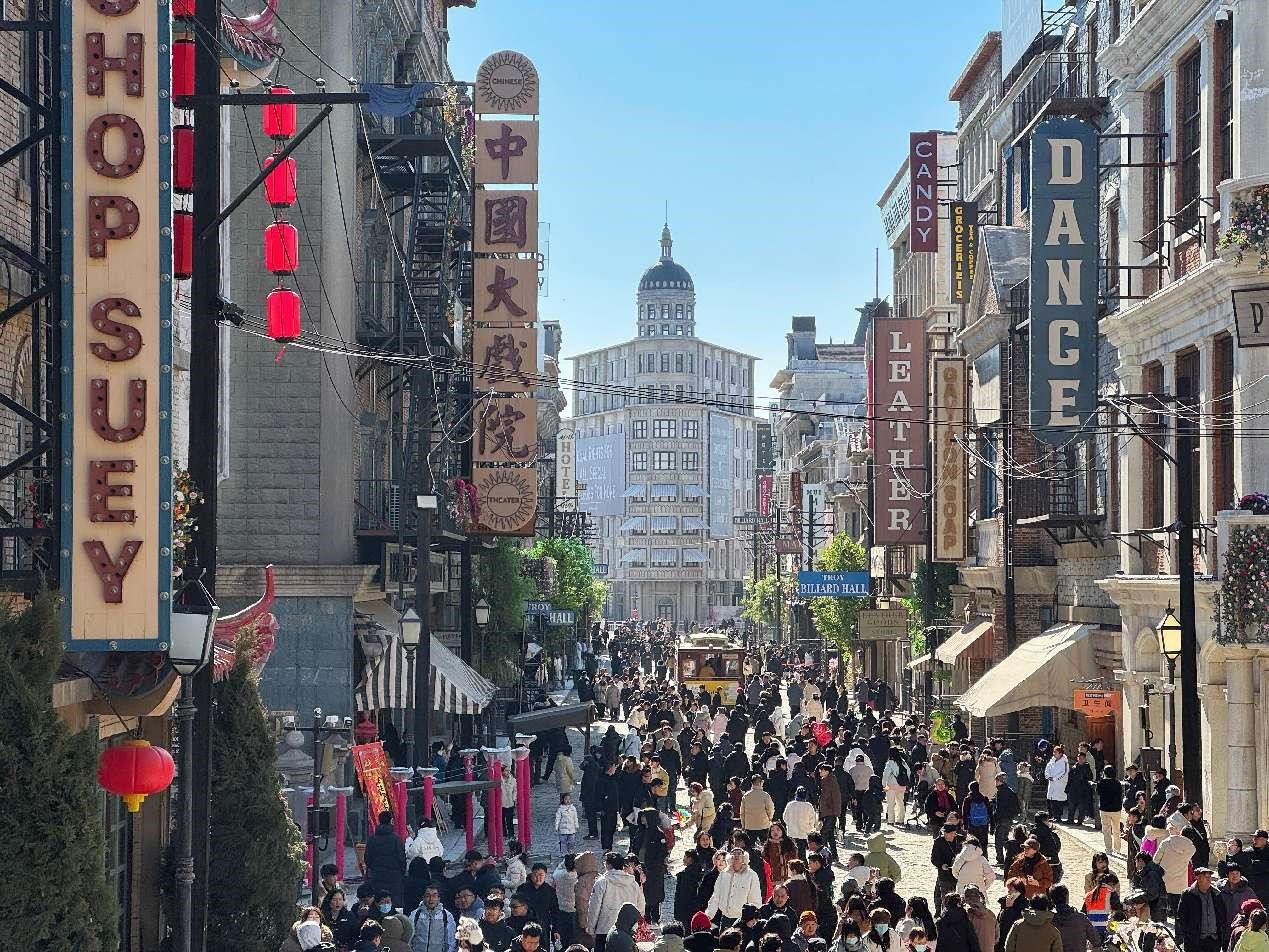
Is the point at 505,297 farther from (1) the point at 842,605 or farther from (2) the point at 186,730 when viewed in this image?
(1) the point at 842,605

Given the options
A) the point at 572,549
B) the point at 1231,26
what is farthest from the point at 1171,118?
the point at 572,549

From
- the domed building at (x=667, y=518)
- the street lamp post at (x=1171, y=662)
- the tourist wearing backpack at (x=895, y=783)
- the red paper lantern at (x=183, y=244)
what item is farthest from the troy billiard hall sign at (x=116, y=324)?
the domed building at (x=667, y=518)

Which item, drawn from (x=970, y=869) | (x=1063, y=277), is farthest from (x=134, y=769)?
(x=1063, y=277)

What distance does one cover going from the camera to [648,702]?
49688 mm

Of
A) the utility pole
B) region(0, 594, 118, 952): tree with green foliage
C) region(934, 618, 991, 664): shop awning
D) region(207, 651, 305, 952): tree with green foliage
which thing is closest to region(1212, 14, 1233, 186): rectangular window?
the utility pole

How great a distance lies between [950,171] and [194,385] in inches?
1799

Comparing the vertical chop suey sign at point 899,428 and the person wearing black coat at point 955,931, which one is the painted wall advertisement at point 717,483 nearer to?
the vertical chop suey sign at point 899,428

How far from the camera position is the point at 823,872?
19078mm

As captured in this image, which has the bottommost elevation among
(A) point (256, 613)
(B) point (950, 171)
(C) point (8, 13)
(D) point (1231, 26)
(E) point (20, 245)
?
(A) point (256, 613)

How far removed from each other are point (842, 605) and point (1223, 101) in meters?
40.3

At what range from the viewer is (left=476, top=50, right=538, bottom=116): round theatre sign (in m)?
40.4

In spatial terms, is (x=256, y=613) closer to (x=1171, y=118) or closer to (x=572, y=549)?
(x=1171, y=118)

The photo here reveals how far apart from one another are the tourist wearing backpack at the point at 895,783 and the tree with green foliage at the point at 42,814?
2145 centimetres

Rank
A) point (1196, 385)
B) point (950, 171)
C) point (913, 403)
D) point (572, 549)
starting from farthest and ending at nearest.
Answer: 1. point (572, 549)
2. point (950, 171)
3. point (913, 403)
4. point (1196, 385)
